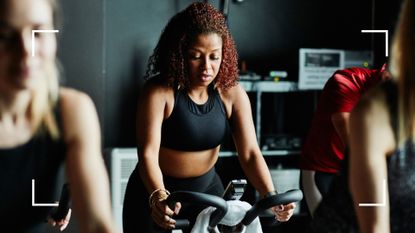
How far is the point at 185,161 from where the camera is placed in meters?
1.41

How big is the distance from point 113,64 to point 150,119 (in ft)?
4.53

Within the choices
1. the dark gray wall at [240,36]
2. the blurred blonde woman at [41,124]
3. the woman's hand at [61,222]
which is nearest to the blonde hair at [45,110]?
the blurred blonde woman at [41,124]

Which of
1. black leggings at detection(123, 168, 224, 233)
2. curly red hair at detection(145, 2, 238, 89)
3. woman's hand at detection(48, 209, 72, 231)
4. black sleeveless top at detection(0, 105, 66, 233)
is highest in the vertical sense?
curly red hair at detection(145, 2, 238, 89)

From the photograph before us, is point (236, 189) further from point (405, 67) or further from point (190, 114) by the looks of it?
point (405, 67)

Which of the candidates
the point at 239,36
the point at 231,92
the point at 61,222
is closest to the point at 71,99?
the point at 61,222

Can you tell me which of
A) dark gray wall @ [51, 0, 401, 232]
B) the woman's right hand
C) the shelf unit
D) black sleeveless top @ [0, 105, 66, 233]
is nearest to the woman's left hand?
the woman's right hand

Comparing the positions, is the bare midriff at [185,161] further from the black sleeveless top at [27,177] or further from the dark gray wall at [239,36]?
the dark gray wall at [239,36]

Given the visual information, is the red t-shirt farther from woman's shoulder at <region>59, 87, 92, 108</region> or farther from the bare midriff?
woman's shoulder at <region>59, 87, 92, 108</region>

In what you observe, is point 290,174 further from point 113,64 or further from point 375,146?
point 375,146

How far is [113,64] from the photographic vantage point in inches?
105

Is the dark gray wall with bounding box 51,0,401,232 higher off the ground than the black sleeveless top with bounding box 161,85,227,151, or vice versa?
the dark gray wall with bounding box 51,0,401,232

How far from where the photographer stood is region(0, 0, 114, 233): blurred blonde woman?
85 centimetres

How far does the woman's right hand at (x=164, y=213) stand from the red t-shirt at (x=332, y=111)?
0.30 metres

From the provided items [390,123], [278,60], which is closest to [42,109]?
[390,123]
